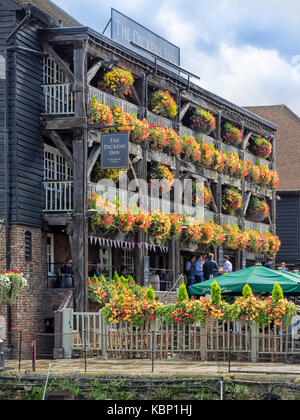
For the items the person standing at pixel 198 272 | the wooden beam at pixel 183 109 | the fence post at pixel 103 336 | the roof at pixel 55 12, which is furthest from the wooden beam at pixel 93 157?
the wooden beam at pixel 183 109

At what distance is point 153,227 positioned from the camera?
30.0m

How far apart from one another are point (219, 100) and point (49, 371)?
20682mm

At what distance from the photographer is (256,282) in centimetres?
2167

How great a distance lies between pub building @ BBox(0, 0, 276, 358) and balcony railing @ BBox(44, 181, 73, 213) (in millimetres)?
33

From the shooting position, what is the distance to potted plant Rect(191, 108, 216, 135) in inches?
1367

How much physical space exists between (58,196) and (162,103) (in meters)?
6.56

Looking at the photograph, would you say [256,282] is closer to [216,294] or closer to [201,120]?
[216,294]

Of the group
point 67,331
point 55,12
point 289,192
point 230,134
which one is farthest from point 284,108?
point 67,331

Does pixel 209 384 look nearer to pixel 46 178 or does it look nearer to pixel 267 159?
pixel 46 178

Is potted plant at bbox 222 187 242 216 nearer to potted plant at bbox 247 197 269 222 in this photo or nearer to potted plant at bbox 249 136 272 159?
potted plant at bbox 247 197 269 222

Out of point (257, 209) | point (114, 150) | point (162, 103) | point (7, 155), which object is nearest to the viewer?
point (7, 155)

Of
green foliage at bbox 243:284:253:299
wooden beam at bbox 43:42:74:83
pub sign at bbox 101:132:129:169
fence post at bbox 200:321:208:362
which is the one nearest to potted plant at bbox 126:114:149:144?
pub sign at bbox 101:132:129:169

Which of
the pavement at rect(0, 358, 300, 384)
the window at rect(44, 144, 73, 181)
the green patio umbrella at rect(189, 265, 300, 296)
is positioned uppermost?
the window at rect(44, 144, 73, 181)

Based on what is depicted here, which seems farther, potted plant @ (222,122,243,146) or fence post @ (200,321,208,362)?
potted plant @ (222,122,243,146)
